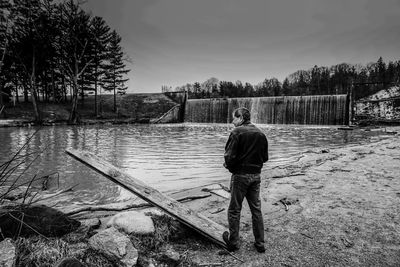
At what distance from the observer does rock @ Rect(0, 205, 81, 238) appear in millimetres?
2917

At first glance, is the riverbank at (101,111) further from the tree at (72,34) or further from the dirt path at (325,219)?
the dirt path at (325,219)

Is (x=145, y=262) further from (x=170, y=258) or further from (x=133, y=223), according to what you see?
(x=133, y=223)

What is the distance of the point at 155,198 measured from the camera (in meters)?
3.96

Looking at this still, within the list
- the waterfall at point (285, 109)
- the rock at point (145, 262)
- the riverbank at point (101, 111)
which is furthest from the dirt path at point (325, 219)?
the riverbank at point (101, 111)

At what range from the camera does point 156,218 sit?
3779mm

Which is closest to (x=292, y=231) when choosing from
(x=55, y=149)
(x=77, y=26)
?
(x=55, y=149)

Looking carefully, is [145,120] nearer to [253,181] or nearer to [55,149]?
[55,149]

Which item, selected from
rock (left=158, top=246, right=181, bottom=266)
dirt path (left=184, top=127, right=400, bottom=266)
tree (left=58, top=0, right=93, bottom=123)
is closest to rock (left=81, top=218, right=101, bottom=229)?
rock (left=158, top=246, right=181, bottom=266)

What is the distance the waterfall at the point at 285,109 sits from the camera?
31.5 m

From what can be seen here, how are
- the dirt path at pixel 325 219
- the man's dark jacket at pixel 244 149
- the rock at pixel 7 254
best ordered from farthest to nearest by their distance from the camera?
the man's dark jacket at pixel 244 149, the dirt path at pixel 325 219, the rock at pixel 7 254

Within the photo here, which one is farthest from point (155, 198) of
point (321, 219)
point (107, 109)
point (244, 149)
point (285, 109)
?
point (107, 109)

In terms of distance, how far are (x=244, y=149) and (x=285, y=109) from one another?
32.9 metres

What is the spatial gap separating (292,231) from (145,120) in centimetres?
3619

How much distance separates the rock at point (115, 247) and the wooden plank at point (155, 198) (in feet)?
3.31
